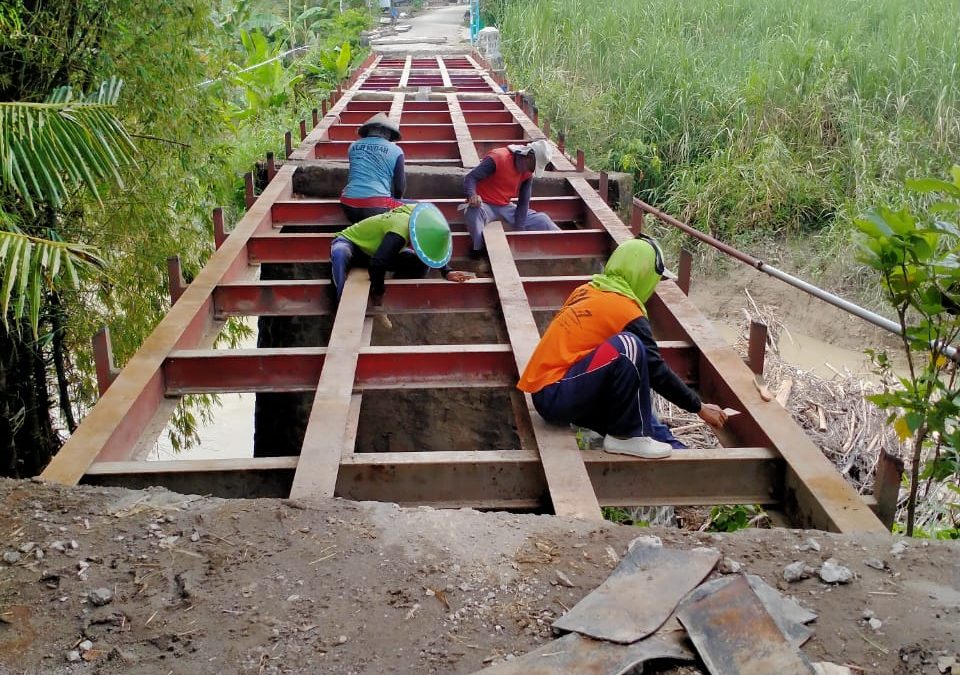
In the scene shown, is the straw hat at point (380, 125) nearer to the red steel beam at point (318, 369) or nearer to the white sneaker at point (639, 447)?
the red steel beam at point (318, 369)

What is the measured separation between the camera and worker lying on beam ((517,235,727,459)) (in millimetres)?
3438

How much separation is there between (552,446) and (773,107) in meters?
10.3

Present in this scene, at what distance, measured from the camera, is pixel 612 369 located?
11.3ft

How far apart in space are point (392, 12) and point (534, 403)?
1012 inches

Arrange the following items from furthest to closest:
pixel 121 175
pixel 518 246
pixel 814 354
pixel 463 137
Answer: pixel 814 354
pixel 463 137
pixel 518 246
pixel 121 175

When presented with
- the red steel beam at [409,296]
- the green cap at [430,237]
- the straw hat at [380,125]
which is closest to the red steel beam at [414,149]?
the straw hat at [380,125]

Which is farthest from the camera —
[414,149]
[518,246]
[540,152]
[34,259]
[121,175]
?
[414,149]

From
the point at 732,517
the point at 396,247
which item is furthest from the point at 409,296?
the point at 732,517

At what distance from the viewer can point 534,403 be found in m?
3.63

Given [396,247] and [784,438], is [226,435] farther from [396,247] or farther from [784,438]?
[784,438]

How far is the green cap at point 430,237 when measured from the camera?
5.25 metres

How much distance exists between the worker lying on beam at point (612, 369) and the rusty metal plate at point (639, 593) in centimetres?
85

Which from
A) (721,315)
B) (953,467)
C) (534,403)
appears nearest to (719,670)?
(953,467)

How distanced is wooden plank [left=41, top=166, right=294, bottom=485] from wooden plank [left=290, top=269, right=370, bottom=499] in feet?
2.37
